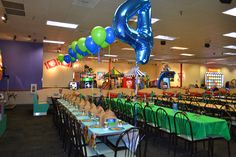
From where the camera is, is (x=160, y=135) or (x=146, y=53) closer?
(x=146, y=53)

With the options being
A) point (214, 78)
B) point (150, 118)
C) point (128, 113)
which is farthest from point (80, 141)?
point (214, 78)

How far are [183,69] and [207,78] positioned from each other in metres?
2.91

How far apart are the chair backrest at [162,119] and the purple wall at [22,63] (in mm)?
7403

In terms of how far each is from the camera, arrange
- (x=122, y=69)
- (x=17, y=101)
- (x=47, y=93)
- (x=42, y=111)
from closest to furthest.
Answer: (x=42, y=111)
(x=47, y=93)
(x=17, y=101)
(x=122, y=69)

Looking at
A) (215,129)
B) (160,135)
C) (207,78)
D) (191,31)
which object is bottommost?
(160,135)

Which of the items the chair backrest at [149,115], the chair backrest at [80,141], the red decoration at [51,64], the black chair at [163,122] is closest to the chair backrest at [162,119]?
the black chair at [163,122]

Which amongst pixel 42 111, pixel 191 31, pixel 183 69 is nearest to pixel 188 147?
pixel 191 31

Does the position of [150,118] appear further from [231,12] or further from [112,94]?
[112,94]

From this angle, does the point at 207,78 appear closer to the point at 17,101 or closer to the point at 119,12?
the point at 17,101

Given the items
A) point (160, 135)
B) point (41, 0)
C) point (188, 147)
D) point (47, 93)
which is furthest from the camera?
point (47, 93)

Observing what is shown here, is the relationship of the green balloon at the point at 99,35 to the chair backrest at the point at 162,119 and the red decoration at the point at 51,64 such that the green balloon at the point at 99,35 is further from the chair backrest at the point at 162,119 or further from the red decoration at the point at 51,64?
the red decoration at the point at 51,64

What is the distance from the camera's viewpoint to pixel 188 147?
4023 mm

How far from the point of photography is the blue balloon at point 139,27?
7.61 ft

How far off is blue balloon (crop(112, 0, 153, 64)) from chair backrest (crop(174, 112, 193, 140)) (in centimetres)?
172
